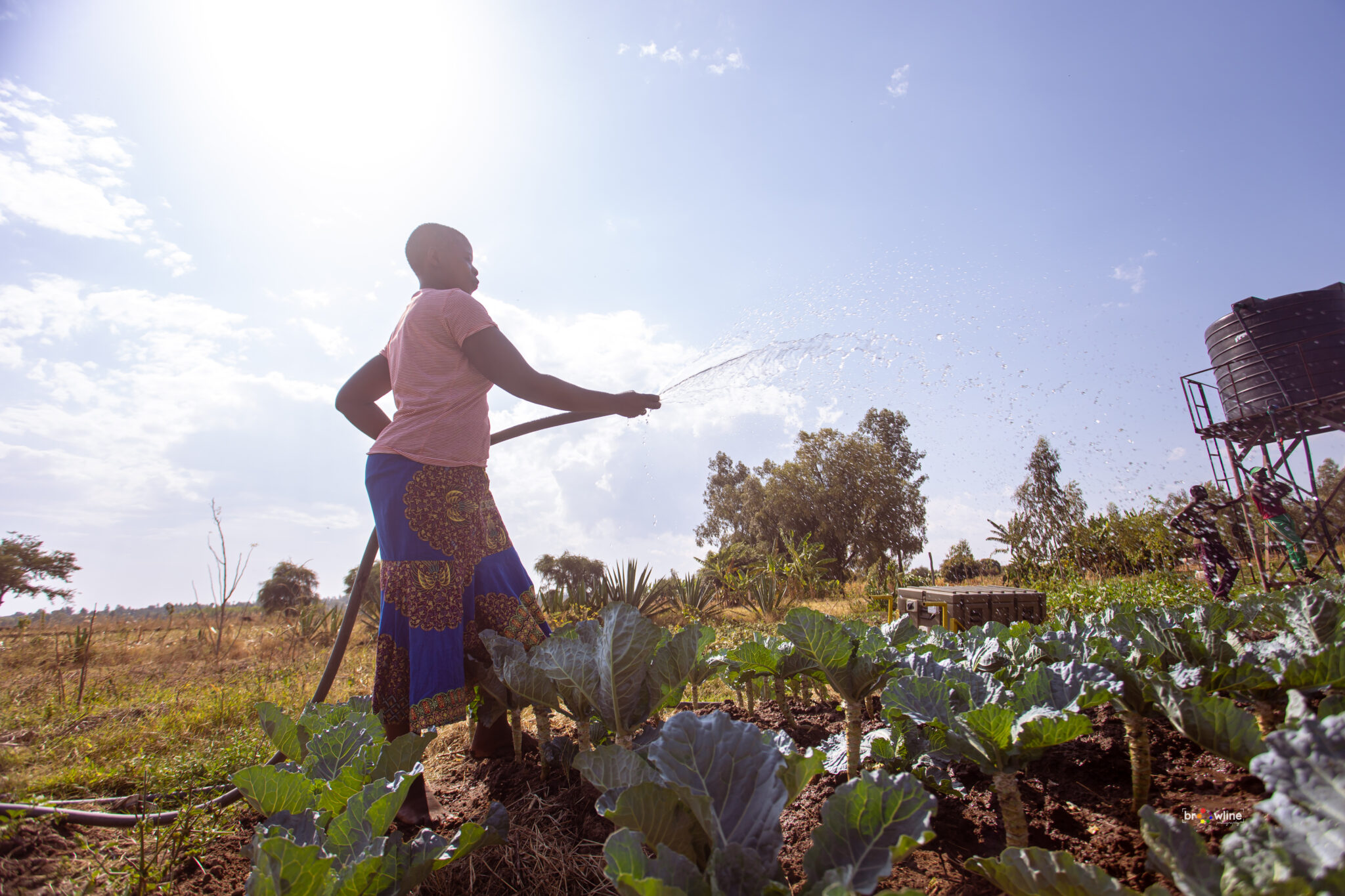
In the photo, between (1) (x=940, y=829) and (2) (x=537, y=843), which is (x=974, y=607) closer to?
(1) (x=940, y=829)

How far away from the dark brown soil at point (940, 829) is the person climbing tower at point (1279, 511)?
9564mm

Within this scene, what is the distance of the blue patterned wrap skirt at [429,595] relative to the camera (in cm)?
216

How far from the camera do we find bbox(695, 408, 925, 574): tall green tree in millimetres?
25250

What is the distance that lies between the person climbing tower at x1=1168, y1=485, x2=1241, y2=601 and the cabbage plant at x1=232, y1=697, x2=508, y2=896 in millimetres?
7813

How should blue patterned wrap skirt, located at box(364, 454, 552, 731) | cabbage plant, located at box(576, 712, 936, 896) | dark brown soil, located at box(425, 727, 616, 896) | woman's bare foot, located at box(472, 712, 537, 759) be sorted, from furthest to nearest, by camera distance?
woman's bare foot, located at box(472, 712, 537, 759), blue patterned wrap skirt, located at box(364, 454, 552, 731), dark brown soil, located at box(425, 727, 616, 896), cabbage plant, located at box(576, 712, 936, 896)

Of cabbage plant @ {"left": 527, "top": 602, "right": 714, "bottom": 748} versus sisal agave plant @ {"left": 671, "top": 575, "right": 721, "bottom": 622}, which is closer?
cabbage plant @ {"left": 527, "top": 602, "right": 714, "bottom": 748}

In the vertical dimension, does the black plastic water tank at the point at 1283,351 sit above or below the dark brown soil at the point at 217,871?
above

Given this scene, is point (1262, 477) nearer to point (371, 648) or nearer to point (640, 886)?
point (640, 886)

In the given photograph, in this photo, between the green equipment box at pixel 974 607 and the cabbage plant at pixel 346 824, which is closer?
the cabbage plant at pixel 346 824

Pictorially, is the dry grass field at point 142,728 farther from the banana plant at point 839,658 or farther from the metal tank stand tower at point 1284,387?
the metal tank stand tower at point 1284,387

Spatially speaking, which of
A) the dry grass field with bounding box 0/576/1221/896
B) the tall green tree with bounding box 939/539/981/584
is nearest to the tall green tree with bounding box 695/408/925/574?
the tall green tree with bounding box 939/539/981/584

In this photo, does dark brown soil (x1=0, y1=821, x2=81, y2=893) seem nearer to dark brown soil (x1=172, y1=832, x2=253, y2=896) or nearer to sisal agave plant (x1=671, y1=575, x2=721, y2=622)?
dark brown soil (x1=172, y1=832, x2=253, y2=896)

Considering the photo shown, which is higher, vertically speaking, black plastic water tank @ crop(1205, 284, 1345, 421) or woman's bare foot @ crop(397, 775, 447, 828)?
black plastic water tank @ crop(1205, 284, 1345, 421)

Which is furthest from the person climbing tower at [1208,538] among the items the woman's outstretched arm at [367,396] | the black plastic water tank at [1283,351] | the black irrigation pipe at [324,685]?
the woman's outstretched arm at [367,396]
